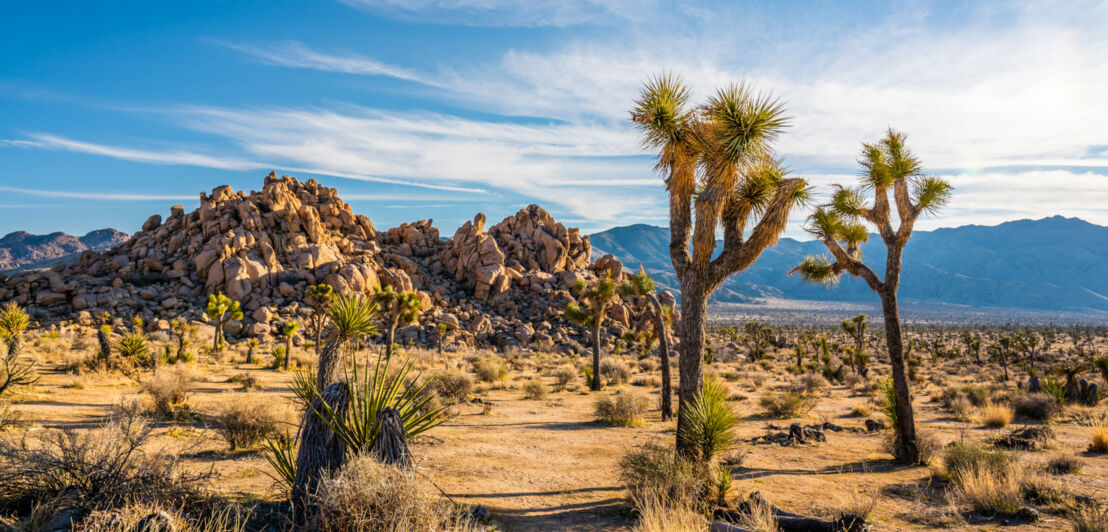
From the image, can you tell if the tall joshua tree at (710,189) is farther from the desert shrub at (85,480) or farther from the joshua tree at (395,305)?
the joshua tree at (395,305)

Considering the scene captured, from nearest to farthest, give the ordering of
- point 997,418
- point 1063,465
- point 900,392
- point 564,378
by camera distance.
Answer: point 1063,465 → point 900,392 → point 997,418 → point 564,378

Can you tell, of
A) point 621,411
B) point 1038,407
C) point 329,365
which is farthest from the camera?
point 1038,407

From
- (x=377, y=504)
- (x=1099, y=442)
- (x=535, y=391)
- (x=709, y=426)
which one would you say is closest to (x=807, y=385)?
(x=1099, y=442)

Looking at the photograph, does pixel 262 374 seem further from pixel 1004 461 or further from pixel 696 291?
pixel 1004 461

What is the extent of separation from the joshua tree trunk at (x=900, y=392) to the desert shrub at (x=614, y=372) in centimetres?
1701

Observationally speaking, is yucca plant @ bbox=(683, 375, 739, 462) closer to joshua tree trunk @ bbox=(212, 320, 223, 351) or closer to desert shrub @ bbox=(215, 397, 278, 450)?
desert shrub @ bbox=(215, 397, 278, 450)

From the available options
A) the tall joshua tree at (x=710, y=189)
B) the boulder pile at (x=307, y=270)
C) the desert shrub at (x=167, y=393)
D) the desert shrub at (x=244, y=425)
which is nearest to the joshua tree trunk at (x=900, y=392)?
the tall joshua tree at (x=710, y=189)

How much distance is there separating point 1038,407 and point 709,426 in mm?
16228

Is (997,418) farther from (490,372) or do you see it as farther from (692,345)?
(490,372)

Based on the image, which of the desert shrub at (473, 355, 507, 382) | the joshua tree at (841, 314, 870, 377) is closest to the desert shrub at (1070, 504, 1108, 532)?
the desert shrub at (473, 355, 507, 382)

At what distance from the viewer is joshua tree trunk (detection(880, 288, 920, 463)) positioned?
1077 centimetres

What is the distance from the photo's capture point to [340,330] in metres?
9.98

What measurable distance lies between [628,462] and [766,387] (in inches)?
824

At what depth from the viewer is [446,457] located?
1116cm
